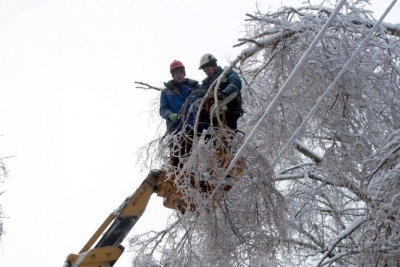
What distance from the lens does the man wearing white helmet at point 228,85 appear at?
254 inches

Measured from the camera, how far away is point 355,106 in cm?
715

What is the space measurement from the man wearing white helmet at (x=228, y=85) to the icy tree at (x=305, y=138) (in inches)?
5.9

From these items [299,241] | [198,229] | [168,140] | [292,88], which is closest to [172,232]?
[198,229]

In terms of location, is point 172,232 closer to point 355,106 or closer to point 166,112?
point 166,112

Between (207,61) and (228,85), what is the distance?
495mm

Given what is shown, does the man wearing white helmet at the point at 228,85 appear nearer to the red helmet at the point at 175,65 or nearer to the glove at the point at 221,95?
the glove at the point at 221,95

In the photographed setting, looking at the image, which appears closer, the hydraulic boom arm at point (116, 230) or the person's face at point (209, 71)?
the hydraulic boom arm at point (116, 230)

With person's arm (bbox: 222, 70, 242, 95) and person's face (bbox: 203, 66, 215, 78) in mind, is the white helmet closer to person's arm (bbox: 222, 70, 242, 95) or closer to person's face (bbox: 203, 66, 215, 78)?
person's face (bbox: 203, 66, 215, 78)

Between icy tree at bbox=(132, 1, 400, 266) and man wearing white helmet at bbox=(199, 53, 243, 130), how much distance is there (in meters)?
0.15

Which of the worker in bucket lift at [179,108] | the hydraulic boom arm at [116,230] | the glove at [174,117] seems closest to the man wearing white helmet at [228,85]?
the worker in bucket lift at [179,108]

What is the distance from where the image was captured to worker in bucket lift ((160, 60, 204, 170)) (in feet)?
21.5

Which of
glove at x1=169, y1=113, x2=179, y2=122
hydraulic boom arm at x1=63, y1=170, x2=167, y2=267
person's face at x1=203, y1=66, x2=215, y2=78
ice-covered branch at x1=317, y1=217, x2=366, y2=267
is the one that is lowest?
hydraulic boom arm at x1=63, y1=170, x2=167, y2=267

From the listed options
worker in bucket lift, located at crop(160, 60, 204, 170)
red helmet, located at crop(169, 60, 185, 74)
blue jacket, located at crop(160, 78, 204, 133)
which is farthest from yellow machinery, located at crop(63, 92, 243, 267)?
red helmet, located at crop(169, 60, 185, 74)

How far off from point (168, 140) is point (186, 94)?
0.65m
